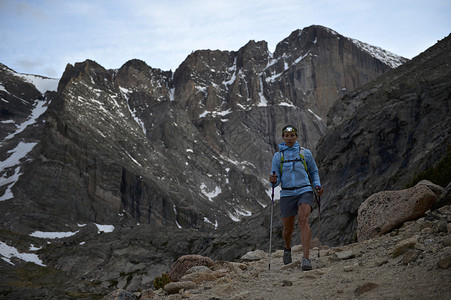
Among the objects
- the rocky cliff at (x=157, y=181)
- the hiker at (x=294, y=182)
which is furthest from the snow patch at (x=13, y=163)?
the hiker at (x=294, y=182)

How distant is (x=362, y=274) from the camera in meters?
6.94

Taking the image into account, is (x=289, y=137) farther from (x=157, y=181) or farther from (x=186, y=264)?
(x=157, y=181)

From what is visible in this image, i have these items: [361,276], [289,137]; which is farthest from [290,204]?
[361,276]

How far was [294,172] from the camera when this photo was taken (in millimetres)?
8984

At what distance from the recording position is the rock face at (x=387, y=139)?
34.8 metres

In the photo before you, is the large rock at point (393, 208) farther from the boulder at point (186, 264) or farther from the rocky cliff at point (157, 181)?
the rocky cliff at point (157, 181)

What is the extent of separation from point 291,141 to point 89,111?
17408cm

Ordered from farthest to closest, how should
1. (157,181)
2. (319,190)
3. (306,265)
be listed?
(157,181) < (319,190) < (306,265)

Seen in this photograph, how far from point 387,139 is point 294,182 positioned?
34931 mm

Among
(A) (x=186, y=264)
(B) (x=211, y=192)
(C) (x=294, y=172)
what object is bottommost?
(A) (x=186, y=264)

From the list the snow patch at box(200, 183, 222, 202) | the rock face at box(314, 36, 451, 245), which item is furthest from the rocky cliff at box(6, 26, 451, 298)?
the snow patch at box(200, 183, 222, 202)

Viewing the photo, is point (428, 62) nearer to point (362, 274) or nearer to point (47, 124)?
point (362, 274)

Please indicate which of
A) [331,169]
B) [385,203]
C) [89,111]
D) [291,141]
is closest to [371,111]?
[331,169]

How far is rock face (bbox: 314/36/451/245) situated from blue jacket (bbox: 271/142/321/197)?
23.6 metres
